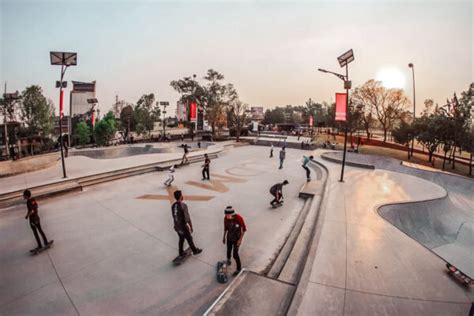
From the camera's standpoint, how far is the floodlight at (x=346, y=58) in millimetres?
12766

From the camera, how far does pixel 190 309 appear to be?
13.6 feet

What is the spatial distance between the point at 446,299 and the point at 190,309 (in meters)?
4.81

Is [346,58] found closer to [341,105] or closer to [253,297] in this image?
[341,105]

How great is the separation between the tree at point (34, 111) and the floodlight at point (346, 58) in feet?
152

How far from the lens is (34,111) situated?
37812 mm

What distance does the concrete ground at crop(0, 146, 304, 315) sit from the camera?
441 centimetres

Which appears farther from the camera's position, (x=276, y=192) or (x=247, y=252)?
(x=276, y=192)

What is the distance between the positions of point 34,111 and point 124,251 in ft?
149

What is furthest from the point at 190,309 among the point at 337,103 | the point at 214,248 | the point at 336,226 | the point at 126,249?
the point at 337,103

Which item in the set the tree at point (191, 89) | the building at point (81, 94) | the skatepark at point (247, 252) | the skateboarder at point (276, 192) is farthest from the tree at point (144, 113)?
the skateboarder at point (276, 192)

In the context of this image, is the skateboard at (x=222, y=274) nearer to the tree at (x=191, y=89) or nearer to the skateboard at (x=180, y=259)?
the skateboard at (x=180, y=259)

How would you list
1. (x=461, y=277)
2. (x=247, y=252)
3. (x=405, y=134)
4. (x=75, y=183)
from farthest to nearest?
(x=405, y=134)
(x=75, y=183)
(x=247, y=252)
(x=461, y=277)

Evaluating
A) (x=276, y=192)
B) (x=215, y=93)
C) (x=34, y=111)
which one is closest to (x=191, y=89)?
(x=215, y=93)

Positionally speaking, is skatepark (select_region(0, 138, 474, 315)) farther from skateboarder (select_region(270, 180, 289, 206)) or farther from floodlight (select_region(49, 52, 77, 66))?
floodlight (select_region(49, 52, 77, 66))
